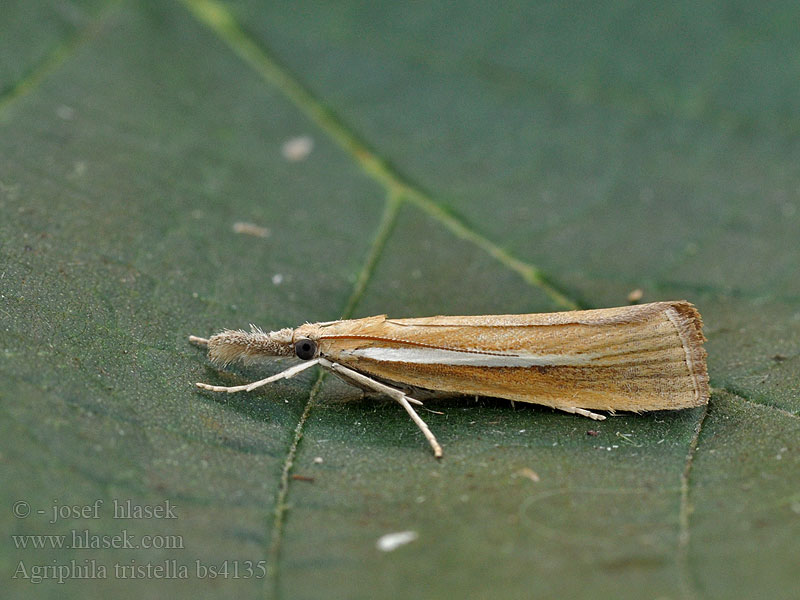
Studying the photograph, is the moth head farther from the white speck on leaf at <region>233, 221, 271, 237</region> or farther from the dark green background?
the white speck on leaf at <region>233, 221, 271, 237</region>

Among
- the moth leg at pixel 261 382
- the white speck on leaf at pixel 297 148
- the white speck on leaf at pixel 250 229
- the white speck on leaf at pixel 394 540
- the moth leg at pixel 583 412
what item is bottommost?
the moth leg at pixel 261 382

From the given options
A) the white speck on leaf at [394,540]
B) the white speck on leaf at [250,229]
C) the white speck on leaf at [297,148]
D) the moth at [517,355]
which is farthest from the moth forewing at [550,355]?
the white speck on leaf at [297,148]

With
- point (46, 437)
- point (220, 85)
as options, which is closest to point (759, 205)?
point (220, 85)

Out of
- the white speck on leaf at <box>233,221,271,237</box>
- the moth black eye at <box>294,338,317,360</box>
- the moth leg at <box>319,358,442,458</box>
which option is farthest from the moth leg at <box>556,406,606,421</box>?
the white speck on leaf at <box>233,221,271,237</box>

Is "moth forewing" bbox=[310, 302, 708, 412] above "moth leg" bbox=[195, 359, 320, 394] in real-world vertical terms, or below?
above

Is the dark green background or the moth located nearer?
→ the dark green background

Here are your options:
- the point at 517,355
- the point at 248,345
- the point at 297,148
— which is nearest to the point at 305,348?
the point at 248,345

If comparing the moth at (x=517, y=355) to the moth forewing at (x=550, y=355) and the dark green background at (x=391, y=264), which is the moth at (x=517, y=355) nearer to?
the moth forewing at (x=550, y=355)

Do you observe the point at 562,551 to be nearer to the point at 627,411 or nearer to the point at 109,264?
the point at 627,411
